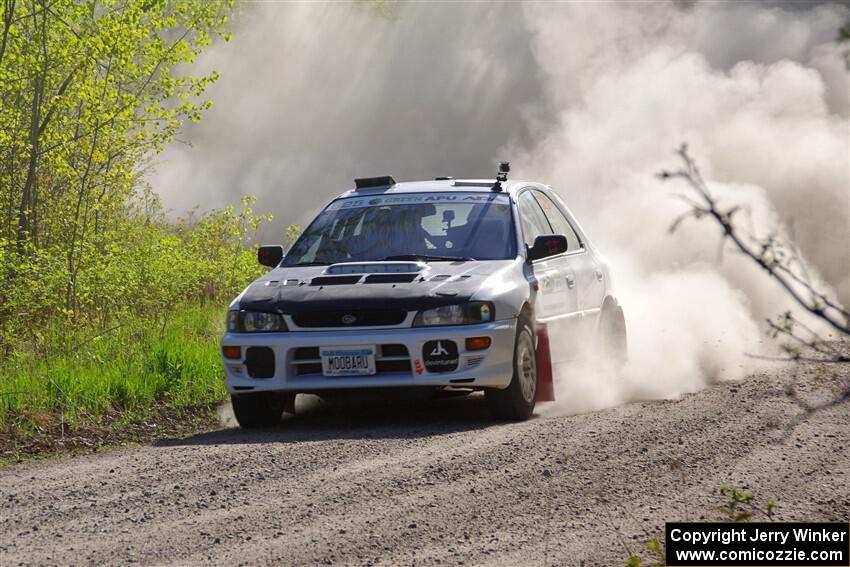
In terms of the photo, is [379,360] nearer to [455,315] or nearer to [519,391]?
[455,315]

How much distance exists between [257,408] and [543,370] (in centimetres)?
204

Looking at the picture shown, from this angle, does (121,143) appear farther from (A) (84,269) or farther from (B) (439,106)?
(B) (439,106)

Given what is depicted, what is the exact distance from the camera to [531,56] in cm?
3731

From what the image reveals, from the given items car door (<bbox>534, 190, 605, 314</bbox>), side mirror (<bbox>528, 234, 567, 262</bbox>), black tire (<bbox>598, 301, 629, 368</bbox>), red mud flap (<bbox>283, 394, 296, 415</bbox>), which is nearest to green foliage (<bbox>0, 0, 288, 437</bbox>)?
red mud flap (<bbox>283, 394, 296, 415</bbox>)

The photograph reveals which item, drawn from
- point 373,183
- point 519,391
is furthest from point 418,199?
point 519,391

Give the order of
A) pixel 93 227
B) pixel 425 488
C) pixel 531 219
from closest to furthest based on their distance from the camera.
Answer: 1. pixel 425 488
2. pixel 531 219
3. pixel 93 227

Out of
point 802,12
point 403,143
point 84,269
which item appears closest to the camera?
point 84,269

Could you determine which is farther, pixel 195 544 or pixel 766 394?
pixel 766 394

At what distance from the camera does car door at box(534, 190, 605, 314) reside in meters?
10.4

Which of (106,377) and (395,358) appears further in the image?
(106,377)

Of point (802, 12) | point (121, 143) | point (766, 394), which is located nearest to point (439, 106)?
point (802, 12)

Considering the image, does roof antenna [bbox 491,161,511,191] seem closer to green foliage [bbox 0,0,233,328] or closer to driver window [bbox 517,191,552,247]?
driver window [bbox 517,191,552,247]

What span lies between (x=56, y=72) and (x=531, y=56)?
2518 centimetres

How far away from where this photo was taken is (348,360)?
8.58 m
